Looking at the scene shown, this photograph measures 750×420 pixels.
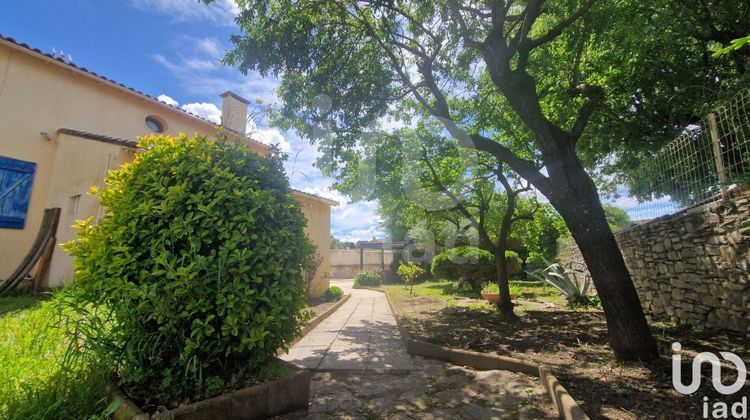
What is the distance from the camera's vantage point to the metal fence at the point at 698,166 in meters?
4.11

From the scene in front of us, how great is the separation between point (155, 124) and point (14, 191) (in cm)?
473

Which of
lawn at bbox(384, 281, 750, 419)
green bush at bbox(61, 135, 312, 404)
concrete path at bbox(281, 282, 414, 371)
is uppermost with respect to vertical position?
green bush at bbox(61, 135, 312, 404)

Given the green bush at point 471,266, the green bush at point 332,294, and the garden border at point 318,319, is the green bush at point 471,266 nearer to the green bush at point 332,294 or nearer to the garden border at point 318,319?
the green bush at point 332,294

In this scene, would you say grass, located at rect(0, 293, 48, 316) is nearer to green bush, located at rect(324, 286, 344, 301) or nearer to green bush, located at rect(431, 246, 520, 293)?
green bush, located at rect(324, 286, 344, 301)

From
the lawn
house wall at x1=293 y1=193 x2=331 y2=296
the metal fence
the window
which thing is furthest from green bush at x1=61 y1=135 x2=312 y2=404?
the window

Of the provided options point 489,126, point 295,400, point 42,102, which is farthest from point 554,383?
point 42,102

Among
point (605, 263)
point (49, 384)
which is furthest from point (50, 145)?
point (605, 263)

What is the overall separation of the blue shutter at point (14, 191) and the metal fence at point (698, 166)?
1284 centimetres

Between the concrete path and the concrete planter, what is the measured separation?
128 cm

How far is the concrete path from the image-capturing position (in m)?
4.32

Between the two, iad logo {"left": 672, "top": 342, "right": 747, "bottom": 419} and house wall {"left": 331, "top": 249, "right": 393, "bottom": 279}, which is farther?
house wall {"left": 331, "top": 249, "right": 393, "bottom": 279}

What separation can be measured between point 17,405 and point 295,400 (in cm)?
182

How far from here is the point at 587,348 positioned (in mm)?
4453

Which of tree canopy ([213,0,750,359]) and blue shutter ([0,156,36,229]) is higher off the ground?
tree canopy ([213,0,750,359])
